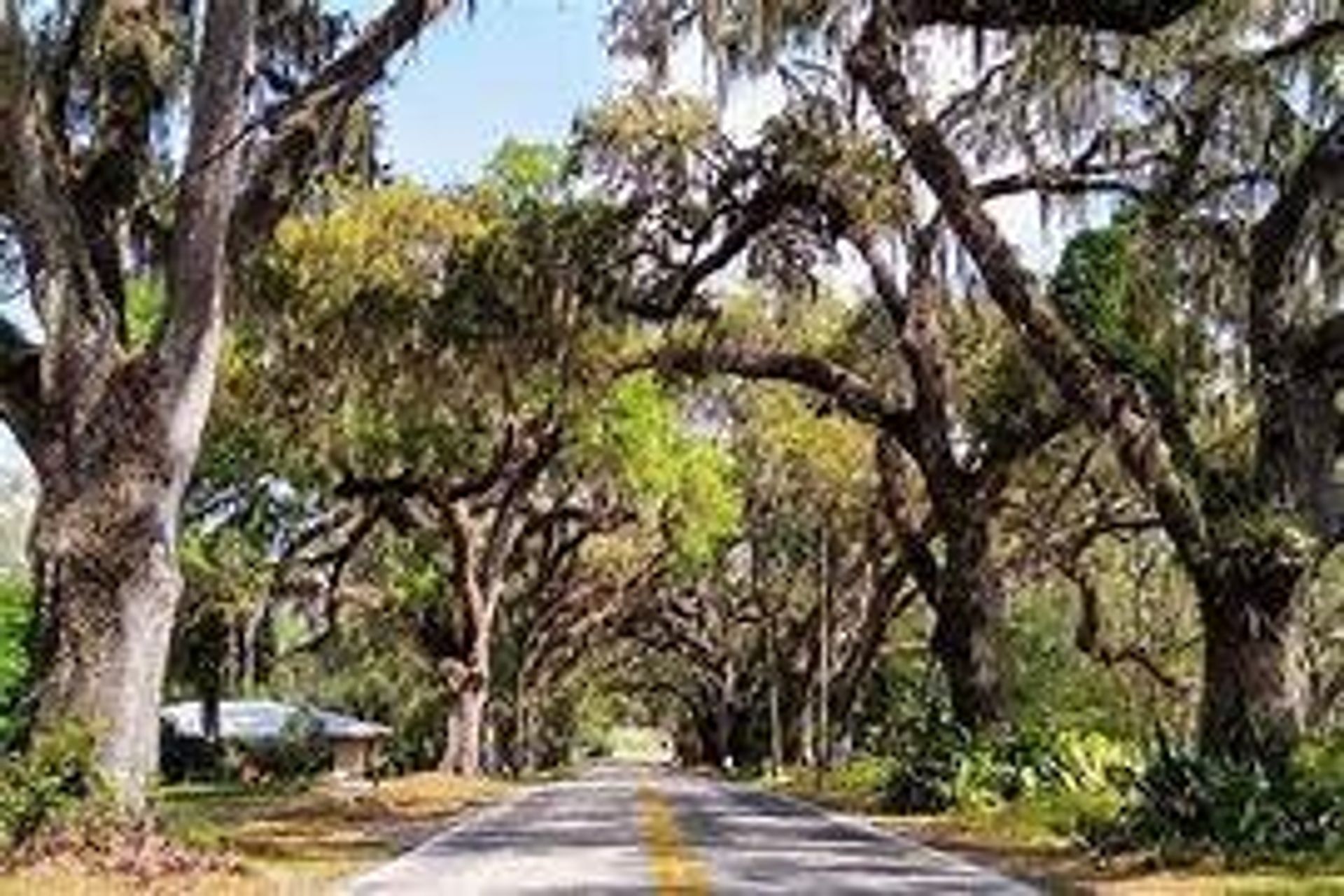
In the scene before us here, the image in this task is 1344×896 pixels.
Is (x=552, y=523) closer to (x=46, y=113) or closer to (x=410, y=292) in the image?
(x=410, y=292)

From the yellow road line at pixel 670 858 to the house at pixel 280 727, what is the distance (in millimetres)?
41084

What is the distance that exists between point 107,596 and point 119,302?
9.98 feet

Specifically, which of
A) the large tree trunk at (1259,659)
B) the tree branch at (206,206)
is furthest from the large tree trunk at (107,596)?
the large tree trunk at (1259,659)

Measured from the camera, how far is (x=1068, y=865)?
834 inches

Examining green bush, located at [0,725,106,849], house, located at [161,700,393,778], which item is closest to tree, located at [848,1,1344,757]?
green bush, located at [0,725,106,849]

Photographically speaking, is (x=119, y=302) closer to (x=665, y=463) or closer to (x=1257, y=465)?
(x=1257, y=465)

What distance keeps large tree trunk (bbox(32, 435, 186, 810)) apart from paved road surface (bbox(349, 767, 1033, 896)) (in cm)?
232

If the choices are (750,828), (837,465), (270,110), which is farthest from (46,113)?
(837,465)

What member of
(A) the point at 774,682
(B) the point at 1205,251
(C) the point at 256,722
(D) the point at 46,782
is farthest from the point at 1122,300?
(C) the point at 256,722

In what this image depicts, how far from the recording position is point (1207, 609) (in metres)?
22.3

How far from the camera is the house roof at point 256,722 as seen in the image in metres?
78.2

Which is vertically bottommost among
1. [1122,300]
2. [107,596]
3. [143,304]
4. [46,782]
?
[46,782]

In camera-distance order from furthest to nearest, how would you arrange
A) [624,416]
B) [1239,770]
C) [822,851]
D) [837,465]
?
[837,465]
[624,416]
[822,851]
[1239,770]

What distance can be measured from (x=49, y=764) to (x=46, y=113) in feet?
18.0
